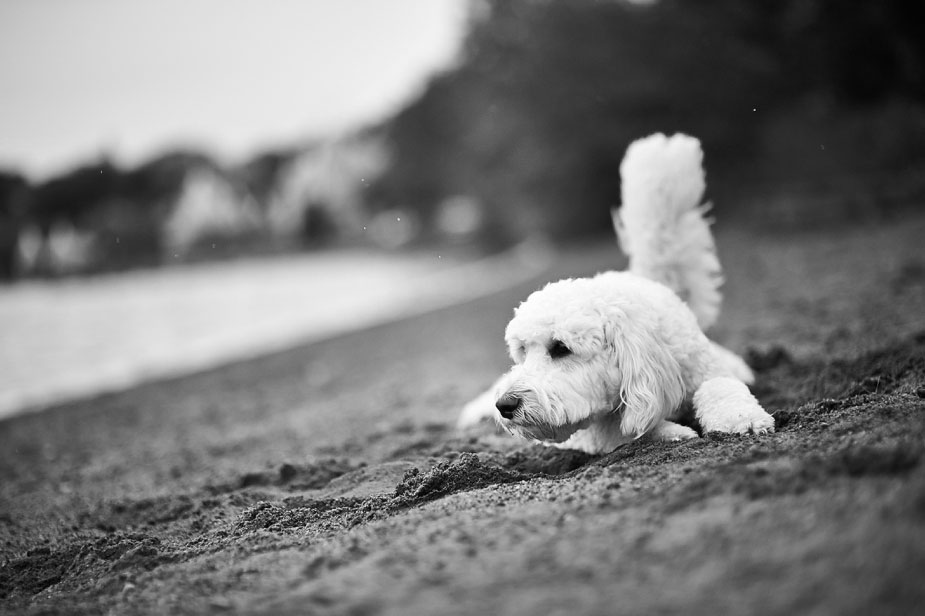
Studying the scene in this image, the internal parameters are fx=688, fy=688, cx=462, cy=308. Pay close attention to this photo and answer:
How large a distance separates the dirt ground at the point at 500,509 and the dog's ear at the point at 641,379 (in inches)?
6.4

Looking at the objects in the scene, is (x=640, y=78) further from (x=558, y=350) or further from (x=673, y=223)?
(x=558, y=350)

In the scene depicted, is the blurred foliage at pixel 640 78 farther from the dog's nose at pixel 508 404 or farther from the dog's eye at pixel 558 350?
the dog's nose at pixel 508 404

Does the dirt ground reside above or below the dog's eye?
below

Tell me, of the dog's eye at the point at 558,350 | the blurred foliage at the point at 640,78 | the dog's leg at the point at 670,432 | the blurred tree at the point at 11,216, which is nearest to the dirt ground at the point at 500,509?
the dog's leg at the point at 670,432

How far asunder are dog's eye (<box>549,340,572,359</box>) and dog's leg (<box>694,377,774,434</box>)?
0.76 m

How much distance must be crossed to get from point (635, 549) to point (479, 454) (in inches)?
84.9

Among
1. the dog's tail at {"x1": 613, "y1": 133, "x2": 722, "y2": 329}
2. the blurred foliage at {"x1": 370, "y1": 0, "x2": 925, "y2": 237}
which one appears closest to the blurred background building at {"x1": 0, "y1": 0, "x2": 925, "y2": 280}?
the blurred foliage at {"x1": 370, "y1": 0, "x2": 925, "y2": 237}

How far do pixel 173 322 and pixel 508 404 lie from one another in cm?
2095

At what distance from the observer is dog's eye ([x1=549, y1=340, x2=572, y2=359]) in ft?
11.8

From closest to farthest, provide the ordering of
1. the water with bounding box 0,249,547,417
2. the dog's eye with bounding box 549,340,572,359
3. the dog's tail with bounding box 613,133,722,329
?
the dog's eye with bounding box 549,340,572,359, the dog's tail with bounding box 613,133,722,329, the water with bounding box 0,249,547,417

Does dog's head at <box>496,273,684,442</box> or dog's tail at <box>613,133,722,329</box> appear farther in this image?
dog's tail at <box>613,133,722,329</box>

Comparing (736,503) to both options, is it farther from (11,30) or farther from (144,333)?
(11,30)

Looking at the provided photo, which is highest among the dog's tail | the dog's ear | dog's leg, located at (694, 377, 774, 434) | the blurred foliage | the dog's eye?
the blurred foliage

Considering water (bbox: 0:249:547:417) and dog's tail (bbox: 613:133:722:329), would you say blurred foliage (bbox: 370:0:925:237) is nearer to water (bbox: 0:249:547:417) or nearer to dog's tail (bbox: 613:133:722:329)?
water (bbox: 0:249:547:417)
